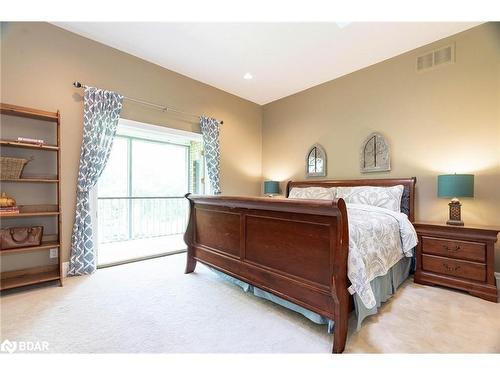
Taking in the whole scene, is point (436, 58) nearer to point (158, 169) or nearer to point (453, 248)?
point (453, 248)

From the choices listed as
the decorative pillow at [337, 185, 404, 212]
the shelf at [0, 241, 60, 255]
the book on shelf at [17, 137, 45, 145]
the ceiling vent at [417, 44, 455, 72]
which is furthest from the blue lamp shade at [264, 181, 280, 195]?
the book on shelf at [17, 137, 45, 145]

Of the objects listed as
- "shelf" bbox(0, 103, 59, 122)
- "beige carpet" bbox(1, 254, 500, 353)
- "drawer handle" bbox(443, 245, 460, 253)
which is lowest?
"beige carpet" bbox(1, 254, 500, 353)

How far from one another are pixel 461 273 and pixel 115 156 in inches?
233

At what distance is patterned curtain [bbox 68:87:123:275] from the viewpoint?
9.00 feet

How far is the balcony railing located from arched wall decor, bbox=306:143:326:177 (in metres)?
2.68

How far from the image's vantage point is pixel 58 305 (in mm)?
2041

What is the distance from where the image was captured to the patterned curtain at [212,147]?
3.98m

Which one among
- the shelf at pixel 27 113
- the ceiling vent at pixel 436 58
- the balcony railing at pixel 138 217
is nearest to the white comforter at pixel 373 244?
the ceiling vent at pixel 436 58

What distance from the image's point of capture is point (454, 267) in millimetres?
2357

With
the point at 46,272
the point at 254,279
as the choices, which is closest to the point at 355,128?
the point at 254,279

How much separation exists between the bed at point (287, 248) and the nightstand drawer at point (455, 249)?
0.79 meters

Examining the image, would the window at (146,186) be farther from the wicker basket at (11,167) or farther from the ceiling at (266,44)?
the wicker basket at (11,167)

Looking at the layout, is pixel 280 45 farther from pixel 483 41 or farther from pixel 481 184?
pixel 481 184

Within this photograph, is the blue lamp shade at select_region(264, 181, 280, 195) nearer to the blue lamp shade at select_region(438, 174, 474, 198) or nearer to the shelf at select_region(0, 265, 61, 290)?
the blue lamp shade at select_region(438, 174, 474, 198)
